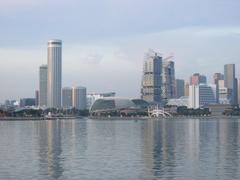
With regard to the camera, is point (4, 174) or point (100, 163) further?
A: point (100, 163)

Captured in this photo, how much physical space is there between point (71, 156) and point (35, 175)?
32.7ft

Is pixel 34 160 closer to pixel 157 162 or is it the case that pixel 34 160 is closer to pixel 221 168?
pixel 157 162

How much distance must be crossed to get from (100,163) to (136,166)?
2777 millimetres

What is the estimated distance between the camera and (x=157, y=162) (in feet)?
114

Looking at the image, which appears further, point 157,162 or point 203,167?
point 157,162

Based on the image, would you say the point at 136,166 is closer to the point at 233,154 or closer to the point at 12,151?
the point at 233,154

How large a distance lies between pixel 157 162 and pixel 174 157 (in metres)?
3.45

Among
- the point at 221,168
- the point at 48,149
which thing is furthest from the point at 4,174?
the point at 48,149

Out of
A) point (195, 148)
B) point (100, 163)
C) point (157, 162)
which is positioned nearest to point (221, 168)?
point (157, 162)

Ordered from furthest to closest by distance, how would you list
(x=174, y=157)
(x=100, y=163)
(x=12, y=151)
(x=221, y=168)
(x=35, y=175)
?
1. (x=12, y=151)
2. (x=174, y=157)
3. (x=100, y=163)
4. (x=221, y=168)
5. (x=35, y=175)

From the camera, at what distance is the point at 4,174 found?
29578mm

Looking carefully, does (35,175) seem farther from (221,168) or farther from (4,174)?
(221,168)

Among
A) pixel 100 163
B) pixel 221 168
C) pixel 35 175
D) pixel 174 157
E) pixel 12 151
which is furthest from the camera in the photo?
pixel 12 151

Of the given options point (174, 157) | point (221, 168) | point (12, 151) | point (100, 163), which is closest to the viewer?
point (221, 168)
